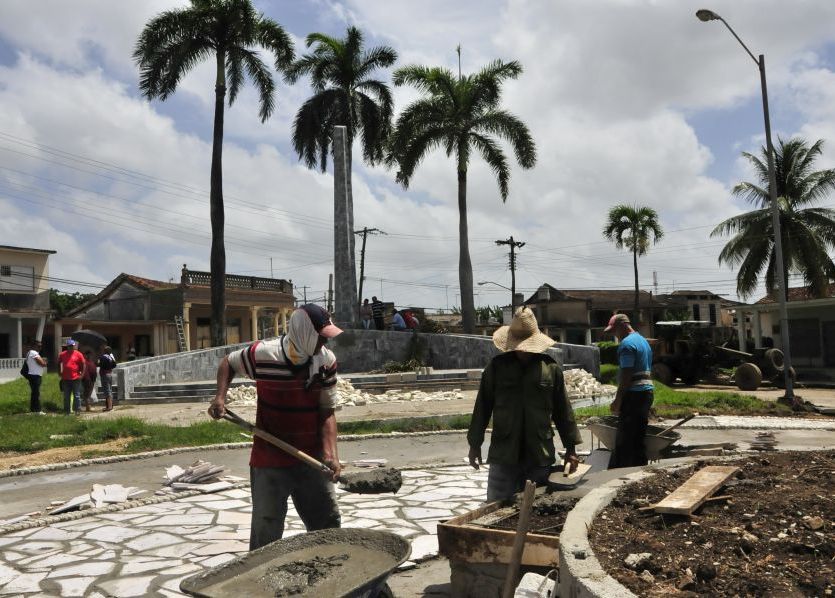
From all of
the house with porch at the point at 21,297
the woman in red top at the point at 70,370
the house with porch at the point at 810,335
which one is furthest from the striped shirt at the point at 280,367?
the house with porch at the point at 21,297

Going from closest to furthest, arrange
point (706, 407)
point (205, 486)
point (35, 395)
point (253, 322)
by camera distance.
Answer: point (205, 486), point (706, 407), point (35, 395), point (253, 322)

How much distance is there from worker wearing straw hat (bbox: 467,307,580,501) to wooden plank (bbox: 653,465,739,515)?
29.4 inches

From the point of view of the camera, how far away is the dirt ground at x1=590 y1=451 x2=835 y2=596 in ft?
9.69

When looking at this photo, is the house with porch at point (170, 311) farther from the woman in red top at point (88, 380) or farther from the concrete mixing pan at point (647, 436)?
the concrete mixing pan at point (647, 436)

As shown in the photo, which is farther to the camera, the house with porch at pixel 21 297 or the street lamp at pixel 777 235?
the house with porch at pixel 21 297

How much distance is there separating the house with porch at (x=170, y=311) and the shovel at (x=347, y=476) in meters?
36.4

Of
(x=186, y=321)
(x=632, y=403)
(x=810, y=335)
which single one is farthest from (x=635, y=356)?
(x=186, y=321)

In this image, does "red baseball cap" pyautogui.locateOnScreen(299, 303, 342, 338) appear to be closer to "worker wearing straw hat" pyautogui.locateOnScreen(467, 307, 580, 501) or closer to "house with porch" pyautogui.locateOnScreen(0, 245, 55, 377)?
"worker wearing straw hat" pyautogui.locateOnScreen(467, 307, 580, 501)

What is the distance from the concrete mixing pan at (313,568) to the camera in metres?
3.14

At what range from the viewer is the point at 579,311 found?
52.8m

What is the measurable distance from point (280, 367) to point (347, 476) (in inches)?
32.5

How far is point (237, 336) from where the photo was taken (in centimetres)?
4484

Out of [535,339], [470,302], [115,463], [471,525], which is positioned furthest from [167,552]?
[470,302]

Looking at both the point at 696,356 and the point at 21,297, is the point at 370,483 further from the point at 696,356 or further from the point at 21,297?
the point at 21,297
